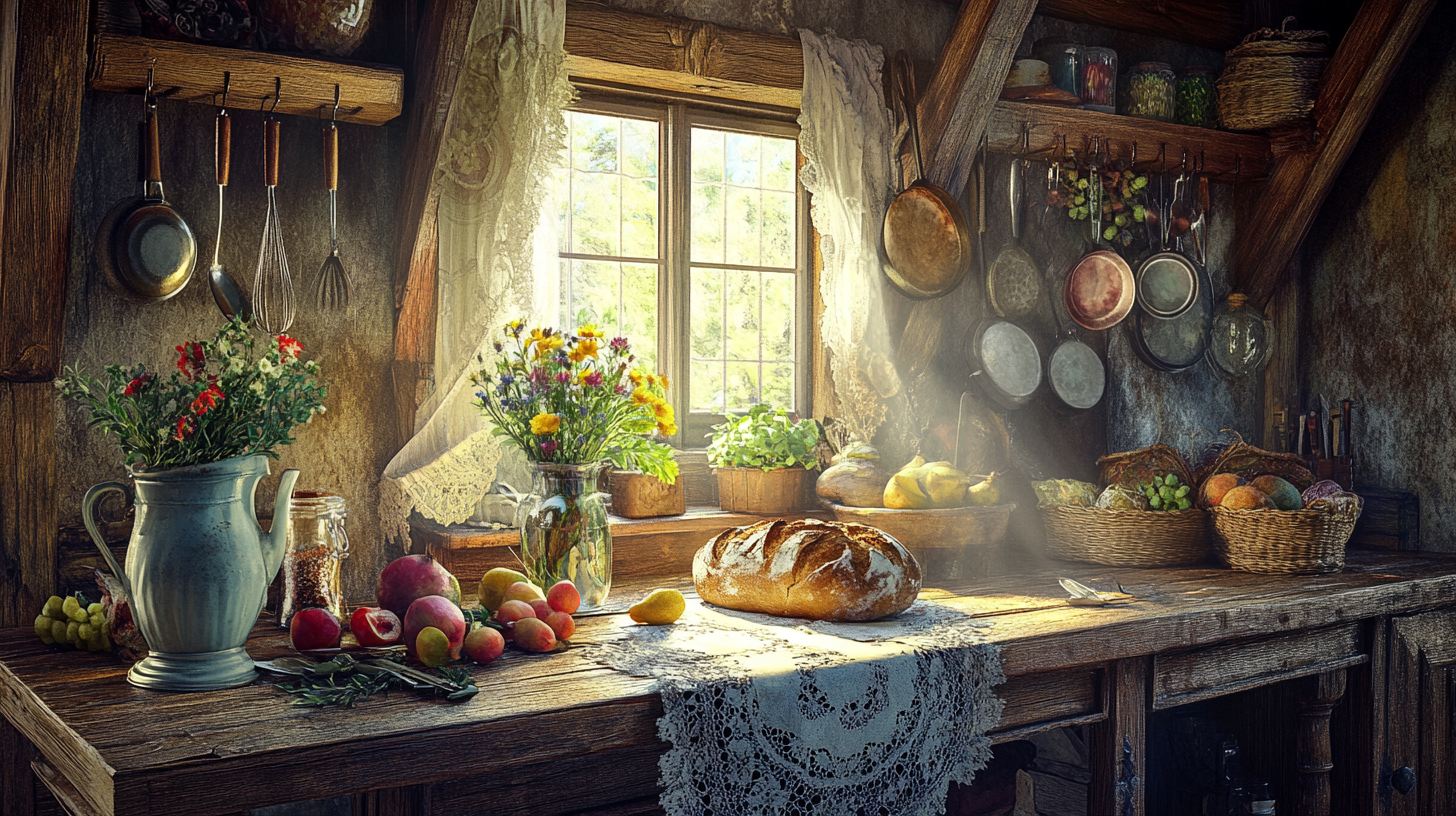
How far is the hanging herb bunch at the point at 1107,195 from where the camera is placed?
129 inches

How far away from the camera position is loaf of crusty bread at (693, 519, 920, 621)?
201 centimetres

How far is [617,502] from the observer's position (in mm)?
2615

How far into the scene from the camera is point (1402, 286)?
338 centimetres

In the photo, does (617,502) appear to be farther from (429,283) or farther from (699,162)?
(699,162)

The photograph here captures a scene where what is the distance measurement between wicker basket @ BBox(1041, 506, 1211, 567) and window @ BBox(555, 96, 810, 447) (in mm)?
828

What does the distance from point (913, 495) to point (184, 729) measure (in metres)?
1.61

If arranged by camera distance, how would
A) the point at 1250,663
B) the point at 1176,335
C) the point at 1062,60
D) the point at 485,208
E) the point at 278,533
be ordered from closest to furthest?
the point at 278,533, the point at 485,208, the point at 1250,663, the point at 1062,60, the point at 1176,335

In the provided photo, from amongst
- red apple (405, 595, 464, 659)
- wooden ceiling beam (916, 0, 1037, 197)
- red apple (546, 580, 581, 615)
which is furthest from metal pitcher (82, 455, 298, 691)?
wooden ceiling beam (916, 0, 1037, 197)

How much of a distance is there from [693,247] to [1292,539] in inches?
67.6

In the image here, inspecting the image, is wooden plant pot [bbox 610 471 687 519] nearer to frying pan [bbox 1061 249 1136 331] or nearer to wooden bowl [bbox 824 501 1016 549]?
wooden bowl [bbox 824 501 1016 549]

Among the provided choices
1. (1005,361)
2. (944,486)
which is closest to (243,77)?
(944,486)

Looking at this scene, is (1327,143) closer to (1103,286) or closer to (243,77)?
(1103,286)

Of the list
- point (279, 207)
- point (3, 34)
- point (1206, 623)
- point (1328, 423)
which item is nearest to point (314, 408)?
point (279, 207)

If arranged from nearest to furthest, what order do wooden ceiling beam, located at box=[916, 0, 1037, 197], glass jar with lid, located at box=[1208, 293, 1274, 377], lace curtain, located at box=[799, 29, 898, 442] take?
wooden ceiling beam, located at box=[916, 0, 1037, 197] < lace curtain, located at box=[799, 29, 898, 442] < glass jar with lid, located at box=[1208, 293, 1274, 377]
